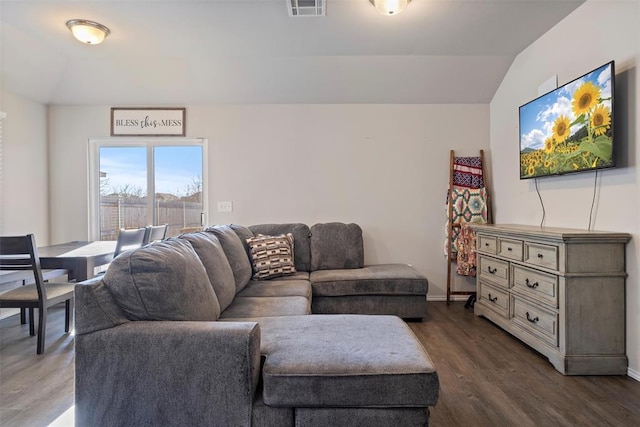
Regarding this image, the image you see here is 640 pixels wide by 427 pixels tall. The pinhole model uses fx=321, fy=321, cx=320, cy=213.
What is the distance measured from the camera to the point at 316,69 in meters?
3.39

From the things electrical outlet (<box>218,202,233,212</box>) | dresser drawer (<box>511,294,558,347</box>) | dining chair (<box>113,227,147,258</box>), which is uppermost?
electrical outlet (<box>218,202,233,212</box>)

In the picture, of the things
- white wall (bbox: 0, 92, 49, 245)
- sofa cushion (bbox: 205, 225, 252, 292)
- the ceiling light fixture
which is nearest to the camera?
the ceiling light fixture

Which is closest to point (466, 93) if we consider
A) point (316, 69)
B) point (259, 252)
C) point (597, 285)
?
point (316, 69)

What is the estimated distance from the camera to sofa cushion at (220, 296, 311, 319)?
1972 millimetres

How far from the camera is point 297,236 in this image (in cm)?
350

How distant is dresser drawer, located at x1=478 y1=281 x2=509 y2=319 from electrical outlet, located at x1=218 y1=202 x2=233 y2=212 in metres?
2.85

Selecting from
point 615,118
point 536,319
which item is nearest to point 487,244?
point 536,319

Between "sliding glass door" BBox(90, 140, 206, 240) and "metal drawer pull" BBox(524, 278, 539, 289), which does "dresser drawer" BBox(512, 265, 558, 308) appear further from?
"sliding glass door" BBox(90, 140, 206, 240)

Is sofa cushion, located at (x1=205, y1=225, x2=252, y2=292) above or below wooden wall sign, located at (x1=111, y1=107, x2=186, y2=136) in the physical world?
below

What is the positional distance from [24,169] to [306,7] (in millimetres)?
3428

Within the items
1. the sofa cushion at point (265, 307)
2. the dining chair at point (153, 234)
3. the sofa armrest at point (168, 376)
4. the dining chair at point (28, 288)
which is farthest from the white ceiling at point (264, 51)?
the sofa armrest at point (168, 376)

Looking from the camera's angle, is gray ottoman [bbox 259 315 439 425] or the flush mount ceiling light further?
the flush mount ceiling light

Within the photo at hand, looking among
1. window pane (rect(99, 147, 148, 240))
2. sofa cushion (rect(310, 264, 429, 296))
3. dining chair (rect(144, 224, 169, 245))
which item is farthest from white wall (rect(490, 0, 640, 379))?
window pane (rect(99, 147, 148, 240))

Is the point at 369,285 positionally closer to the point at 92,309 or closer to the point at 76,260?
the point at 92,309
